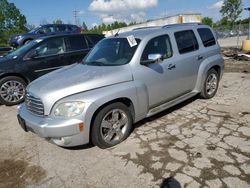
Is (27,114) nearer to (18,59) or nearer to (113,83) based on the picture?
(113,83)

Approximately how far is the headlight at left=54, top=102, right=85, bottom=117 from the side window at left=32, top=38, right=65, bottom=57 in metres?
3.99

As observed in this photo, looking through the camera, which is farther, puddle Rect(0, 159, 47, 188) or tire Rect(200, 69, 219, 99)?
tire Rect(200, 69, 219, 99)

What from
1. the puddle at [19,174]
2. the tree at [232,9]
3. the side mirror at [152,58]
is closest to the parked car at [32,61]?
the puddle at [19,174]

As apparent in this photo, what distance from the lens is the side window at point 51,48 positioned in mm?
6746

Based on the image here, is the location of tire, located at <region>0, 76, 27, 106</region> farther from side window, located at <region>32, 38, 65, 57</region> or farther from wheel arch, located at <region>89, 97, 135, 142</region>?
wheel arch, located at <region>89, 97, 135, 142</region>

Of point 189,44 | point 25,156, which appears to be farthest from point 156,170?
point 189,44

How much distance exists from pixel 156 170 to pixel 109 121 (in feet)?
3.49

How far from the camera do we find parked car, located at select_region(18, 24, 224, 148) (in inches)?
129

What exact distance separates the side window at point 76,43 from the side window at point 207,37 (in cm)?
380

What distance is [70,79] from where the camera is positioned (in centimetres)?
364

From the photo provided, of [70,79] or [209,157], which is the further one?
[70,79]

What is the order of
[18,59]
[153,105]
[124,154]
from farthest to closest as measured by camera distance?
[18,59] → [153,105] → [124,154]

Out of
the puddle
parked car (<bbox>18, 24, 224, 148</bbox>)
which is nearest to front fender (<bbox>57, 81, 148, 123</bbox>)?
parked car (<bbox>18, 24, 224, 148</bbox>)

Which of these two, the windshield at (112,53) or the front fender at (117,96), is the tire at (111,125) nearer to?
the front fender at (117,96)
